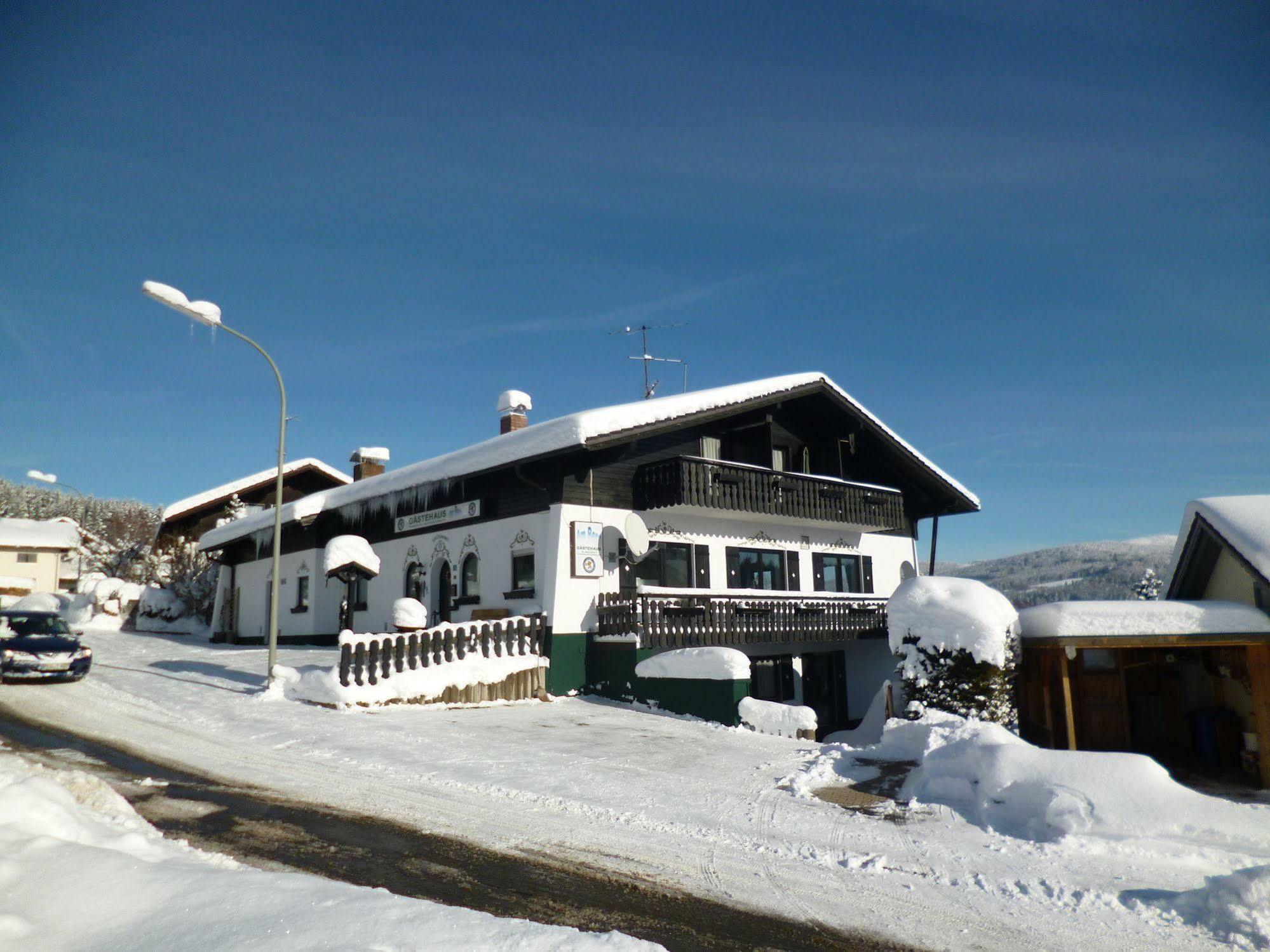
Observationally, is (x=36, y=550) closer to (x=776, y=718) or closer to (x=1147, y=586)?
(x=776, y=718)

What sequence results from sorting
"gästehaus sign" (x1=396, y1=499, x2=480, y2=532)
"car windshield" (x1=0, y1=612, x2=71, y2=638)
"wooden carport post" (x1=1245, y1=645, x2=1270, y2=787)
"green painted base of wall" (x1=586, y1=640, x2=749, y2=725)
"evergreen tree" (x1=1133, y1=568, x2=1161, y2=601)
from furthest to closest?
"evergreen tree" (x1=1133, y1=568, x2=1161, y2=601) → "gästehaus sign" (x1=396, y1=499, x2=480, y2=532) → "car windshield" (x1=0, y1=612, x2=71, y2=638) → "green painted base of wall" (x1=586, y1=640, x2=749, y2=725) → "wooden carport post" (x1=1245, y1=645, x2=1270, y2=787)

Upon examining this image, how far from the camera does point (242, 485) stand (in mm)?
36344

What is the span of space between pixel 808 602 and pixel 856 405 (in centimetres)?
602

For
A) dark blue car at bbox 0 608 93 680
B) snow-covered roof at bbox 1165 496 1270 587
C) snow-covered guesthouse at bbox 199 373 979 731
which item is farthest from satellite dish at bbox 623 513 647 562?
dark blue car at bbox 0 608 93 680

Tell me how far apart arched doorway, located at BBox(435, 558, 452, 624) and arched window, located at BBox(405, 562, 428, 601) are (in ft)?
1.44

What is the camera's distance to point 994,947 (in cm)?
546

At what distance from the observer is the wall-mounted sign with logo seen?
18.8 metres

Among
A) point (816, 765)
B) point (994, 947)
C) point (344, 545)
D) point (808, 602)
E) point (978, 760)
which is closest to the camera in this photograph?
point (994, 947)

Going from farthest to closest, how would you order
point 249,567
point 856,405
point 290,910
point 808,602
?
point 249,567, point 856,405, point 808,602, point 290,910

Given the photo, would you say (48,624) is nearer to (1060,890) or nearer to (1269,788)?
(1060,890)

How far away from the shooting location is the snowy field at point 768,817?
6.11 m

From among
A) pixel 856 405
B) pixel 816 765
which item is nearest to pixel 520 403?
pixel 856 405

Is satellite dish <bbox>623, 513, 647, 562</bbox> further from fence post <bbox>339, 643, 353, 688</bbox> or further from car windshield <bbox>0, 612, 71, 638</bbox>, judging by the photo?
car windshield <bbox>0, 612, 71, 638</bbox>

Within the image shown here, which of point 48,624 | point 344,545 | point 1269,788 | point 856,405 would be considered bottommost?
point 1269,788
